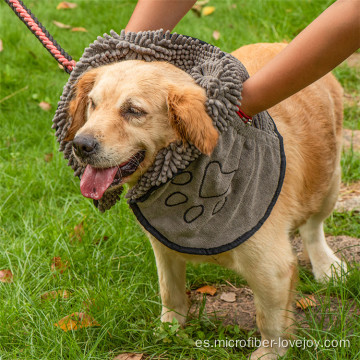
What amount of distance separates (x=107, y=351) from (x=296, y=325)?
867 millimetres

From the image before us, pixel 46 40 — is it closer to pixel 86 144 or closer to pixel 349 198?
pixel 86 144

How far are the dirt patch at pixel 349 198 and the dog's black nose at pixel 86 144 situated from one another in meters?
2.17

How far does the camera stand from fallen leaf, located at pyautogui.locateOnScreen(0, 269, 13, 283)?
2900 millimetres

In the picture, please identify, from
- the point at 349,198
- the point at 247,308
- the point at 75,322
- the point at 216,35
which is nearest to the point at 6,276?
the point at 75,322

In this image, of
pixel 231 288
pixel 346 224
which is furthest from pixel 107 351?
pixel 346 224

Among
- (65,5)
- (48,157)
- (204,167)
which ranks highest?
(204,167)

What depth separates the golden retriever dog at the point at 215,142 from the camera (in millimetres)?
1941

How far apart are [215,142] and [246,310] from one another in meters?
1.25

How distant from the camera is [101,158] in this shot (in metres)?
1.93

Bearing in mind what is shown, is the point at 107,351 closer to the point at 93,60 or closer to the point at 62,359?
the point at 62,359

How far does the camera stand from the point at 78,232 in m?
3.22

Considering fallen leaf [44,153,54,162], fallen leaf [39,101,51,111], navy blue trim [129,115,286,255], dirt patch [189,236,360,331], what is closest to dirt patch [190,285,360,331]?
dirt patch [189,236,360,331]

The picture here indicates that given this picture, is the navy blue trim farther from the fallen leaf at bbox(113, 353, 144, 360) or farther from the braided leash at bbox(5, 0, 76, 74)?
the braided leash at bbox(5, 0, 76, 74)

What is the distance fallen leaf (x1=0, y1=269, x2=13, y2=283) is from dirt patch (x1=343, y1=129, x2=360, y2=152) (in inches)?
101
